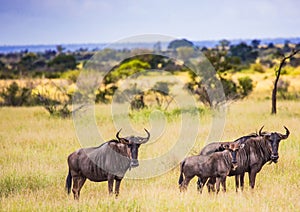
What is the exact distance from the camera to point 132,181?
1026 centimetres

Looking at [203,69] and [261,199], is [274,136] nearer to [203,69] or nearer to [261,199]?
[261,199]

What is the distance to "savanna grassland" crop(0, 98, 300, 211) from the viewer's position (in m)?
8.20

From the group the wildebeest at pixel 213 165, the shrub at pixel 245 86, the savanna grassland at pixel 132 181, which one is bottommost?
the savanna grassland at pixel 132 181

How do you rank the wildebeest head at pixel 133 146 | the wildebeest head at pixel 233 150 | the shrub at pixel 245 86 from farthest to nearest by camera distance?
the shrub at pixel 245 86 → the wildebeest head at pixel 233 150 → the wildebeest head at pixel 133 146

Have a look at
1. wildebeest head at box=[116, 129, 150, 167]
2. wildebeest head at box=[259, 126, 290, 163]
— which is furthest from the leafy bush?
wildebeest head at box=[259, 126, 290, 163]

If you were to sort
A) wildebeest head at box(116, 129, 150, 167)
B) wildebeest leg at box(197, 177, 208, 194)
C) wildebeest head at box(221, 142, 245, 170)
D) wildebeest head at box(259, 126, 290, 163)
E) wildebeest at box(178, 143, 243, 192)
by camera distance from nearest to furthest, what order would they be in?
1. wildebeest head at box(116, 129, 150, 167)
2. wildebeest head at box(221, 142, 245, 170)
3. wildebeest at box(178, 143, 243, 192)
4. wildebeest head at box(259, 126, 290, 163)
5. wildebeest leg at box(197, 177, 208, 194)

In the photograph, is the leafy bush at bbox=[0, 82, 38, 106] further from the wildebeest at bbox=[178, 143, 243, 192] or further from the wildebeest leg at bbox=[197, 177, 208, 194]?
the wildebeest at bbox=[178, 143, 243, 192]

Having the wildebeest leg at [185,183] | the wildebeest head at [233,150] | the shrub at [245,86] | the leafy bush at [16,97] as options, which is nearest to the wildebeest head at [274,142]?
the wildebeest head at [233,150]

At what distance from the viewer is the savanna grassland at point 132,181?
8195mm

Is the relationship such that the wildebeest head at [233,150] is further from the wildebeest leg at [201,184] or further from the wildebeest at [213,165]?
the wildebeest leg at [201,184]

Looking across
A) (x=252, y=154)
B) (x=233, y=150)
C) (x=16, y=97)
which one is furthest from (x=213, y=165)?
(x=16, y=97)

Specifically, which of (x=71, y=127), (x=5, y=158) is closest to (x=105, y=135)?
(x=71, y=127)

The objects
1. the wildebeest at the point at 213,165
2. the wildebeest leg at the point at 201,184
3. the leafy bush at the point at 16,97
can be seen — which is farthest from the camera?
the leafy bush at the point at 16,97

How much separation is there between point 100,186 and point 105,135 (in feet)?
17.4
